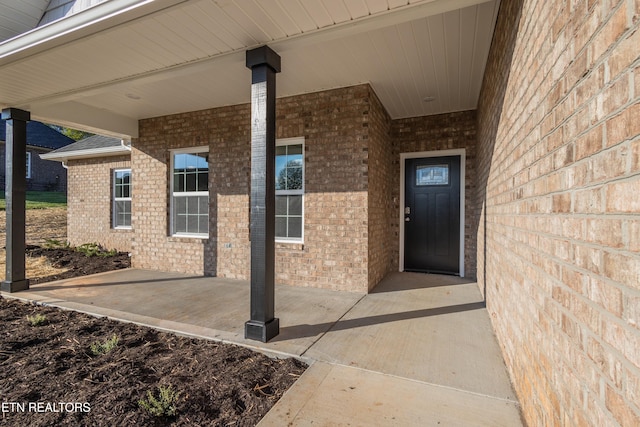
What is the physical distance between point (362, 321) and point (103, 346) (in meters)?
2.40

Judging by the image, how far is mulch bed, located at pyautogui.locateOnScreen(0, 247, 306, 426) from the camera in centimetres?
180

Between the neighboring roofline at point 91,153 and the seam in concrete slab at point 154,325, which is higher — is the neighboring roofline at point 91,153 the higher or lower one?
the higher one

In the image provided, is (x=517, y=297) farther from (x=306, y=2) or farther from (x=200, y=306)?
(x=200, y=306)

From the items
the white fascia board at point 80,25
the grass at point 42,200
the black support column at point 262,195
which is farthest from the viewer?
the grass at point 42,200

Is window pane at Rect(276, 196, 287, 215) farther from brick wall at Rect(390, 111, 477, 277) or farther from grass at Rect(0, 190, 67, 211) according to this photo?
grass at Rect(0, 190, 67, 211)

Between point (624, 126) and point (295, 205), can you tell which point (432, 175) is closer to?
point (295, 205)

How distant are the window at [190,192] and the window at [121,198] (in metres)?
2.99

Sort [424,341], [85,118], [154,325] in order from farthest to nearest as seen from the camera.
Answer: [85,118], [154,325], [424,341]

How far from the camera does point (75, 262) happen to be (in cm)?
675

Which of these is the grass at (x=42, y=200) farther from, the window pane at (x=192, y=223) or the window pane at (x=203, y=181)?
the window pane at (x=203, y=181)

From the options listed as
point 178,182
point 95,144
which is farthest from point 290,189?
point 95,144

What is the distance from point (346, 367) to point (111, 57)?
385 cm

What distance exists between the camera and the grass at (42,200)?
14.1m

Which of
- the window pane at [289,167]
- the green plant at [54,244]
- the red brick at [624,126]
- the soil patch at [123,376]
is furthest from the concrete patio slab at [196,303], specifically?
the green plant at [54,244]
